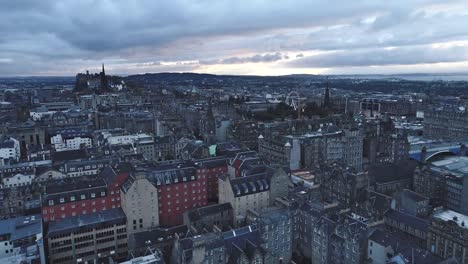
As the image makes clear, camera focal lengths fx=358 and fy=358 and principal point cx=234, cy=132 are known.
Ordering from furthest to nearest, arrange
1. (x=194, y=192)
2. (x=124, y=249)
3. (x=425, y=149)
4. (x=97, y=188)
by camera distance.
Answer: (x=425, y=149) → (x=194, y=192) → (x=97, y=188) → (x=124, y=249)

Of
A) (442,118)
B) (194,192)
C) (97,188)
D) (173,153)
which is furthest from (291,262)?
(442,118)

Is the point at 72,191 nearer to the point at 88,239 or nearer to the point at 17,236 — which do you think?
the point at 88,239

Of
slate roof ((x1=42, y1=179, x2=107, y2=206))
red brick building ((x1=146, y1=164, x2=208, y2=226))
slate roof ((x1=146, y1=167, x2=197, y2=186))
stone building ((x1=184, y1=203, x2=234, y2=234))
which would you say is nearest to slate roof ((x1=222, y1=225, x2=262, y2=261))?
stone building ((x1=184, y1=203, x2=234, y2=234))

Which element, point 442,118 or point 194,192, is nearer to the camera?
point 194,192

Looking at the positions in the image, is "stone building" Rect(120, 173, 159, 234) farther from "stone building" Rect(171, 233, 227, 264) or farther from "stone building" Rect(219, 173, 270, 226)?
→ "stone building" Rect(171, 233, 227, 264)

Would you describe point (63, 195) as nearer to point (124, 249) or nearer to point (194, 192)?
point (124, 249)

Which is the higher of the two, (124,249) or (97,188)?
(97,188)

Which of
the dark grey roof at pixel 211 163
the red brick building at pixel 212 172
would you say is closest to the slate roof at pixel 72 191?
the dark grey roof at pixel 211 163
